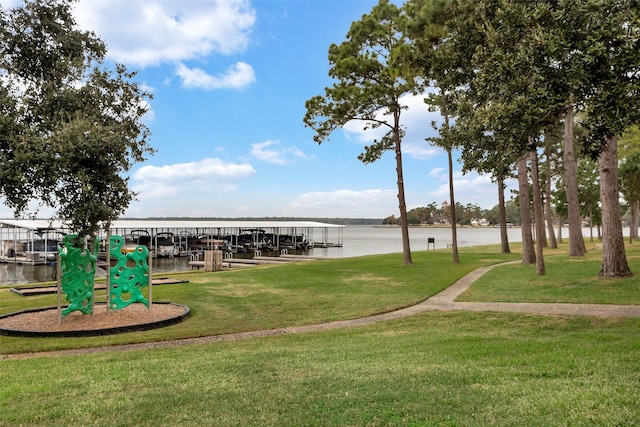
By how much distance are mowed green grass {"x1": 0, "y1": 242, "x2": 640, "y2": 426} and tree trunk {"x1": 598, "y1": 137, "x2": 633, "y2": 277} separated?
536 cm

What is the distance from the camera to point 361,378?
17.6ft

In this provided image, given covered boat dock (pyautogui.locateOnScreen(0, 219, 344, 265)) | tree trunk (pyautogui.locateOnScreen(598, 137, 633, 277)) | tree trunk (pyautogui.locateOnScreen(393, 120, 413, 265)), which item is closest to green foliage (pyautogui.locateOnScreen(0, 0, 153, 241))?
tree trunk (pyautogui.locateOnScreen(598, 137, 633, 277))

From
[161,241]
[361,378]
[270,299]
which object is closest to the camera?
[361,378]

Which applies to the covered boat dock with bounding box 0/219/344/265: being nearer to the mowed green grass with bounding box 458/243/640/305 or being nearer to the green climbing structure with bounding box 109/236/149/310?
the green climbing structure with bounding box 109/236/149/310

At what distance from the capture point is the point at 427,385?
195 inches

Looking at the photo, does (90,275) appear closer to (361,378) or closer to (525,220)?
(361,378)

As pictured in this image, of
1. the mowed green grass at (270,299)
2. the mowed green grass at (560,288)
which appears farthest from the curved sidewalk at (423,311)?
the mowed green grass at (560,288)

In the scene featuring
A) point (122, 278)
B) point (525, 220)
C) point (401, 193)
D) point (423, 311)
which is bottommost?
point (423, 311)

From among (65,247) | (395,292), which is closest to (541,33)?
(395,292)

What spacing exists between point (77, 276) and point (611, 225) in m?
14.4

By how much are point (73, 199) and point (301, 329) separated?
195 inches

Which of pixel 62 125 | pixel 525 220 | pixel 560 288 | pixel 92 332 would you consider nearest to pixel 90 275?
pixel 92 332

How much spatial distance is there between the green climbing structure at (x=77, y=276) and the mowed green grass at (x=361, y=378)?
4.86 feet

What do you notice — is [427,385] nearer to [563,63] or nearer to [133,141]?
[563,63]
